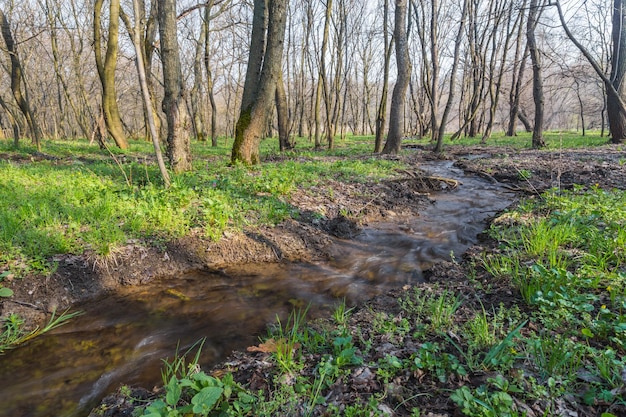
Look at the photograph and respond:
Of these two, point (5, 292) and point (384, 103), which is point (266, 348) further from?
point (384, 103)

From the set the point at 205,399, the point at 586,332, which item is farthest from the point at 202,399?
the point at 586,332

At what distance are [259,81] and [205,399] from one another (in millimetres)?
7272

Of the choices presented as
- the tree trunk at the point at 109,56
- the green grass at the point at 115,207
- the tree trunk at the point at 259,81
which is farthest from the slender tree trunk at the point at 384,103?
the tree trunk at the point at 109,56

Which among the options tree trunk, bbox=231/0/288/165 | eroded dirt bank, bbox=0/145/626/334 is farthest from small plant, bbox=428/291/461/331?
tree trunk, bbox=231/0/288/165

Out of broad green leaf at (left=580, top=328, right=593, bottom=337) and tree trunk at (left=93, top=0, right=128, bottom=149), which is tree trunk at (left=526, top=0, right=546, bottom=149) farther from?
tree trunk at (left=93, top=0, right=128, bottom=149)

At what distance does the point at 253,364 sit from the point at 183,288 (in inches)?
80.4

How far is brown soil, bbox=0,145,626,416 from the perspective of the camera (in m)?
2.13

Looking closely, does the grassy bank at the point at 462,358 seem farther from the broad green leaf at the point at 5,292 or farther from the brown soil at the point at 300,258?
the broad green leaf at the point at 5,292

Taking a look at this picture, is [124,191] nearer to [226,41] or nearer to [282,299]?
[282,299]

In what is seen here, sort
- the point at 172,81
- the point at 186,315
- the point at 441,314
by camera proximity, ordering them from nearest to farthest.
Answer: the point at 441,314
the point at 186,315
the point at 172,81

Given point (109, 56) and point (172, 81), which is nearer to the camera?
point (172, 81)

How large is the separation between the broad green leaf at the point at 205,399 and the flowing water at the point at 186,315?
1118mm

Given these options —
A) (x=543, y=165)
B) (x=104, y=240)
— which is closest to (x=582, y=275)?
(x=104, y=240)

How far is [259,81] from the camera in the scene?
7.73m
